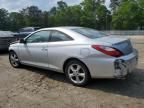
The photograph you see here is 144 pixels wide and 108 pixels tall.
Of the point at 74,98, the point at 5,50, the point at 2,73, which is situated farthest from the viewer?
the point at 5,50

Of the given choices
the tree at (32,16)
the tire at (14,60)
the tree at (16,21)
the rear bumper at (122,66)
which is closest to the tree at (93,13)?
the tree at (32,16)

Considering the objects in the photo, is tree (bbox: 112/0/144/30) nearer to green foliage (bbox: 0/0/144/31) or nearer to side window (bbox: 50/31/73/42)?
green foliage (bbox: 0/0/144/31)

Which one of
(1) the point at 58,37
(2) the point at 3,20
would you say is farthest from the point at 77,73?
(2) the point at 3,20

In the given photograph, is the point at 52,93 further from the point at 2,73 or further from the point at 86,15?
the point at 86,15

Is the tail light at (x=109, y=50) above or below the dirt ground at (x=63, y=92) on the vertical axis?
above

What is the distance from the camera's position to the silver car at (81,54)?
6055 mm

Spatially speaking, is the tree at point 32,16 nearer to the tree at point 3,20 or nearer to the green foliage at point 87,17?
the green foliage at point 87,17

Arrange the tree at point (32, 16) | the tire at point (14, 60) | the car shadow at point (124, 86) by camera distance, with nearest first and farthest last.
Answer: the car shadow at point (124, 86)
the tire at point (14, 60)
the tree at point (32, 16)

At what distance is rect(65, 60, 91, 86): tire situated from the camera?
Answer: 6406 mm

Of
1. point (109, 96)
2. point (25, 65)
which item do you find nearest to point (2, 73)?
point (25, 65)

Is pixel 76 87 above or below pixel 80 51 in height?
below

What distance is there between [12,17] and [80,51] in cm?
7016

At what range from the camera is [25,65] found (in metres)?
8.63

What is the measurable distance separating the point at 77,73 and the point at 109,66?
3.08ft
